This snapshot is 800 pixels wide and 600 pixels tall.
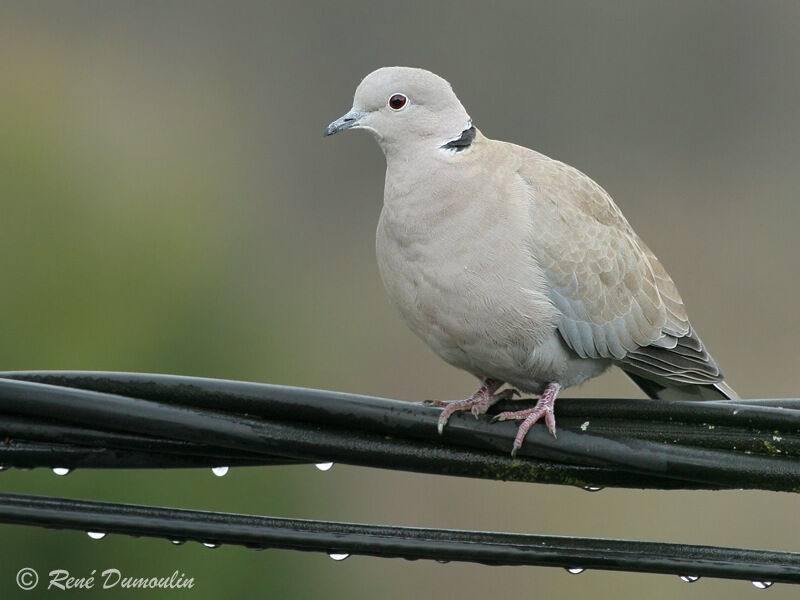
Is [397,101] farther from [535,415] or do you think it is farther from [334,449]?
[334,449]

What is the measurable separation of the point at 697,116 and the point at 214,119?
7.23 meters

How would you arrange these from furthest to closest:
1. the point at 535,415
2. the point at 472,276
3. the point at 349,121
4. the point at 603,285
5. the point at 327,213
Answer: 1. the point at 327,213
2. the point at 349,121
3. the point at 603,285
4. the point at 472,276
5. the point at 535,415

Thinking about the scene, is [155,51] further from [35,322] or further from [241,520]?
[241,520]

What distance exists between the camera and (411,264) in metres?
3.48

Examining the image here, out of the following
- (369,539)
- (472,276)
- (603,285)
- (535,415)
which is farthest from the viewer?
(603,285)

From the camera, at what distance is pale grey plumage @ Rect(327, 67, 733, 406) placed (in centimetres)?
340

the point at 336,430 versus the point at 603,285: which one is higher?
the point at 603,285

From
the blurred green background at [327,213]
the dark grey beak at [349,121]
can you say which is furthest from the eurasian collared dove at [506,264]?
the blurred green background at [327,213]

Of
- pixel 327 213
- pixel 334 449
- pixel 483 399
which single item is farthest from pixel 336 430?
pixel 327 213

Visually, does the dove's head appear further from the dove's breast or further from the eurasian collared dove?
the dove's breast

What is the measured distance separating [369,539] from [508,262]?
119cm

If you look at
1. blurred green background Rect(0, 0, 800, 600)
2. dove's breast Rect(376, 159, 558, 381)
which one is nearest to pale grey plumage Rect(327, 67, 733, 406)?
dove's breast Rect(376, 159, 558, 381)

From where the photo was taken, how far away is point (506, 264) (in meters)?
3.37

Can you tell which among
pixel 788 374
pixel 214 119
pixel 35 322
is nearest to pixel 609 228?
pixel 35 322
